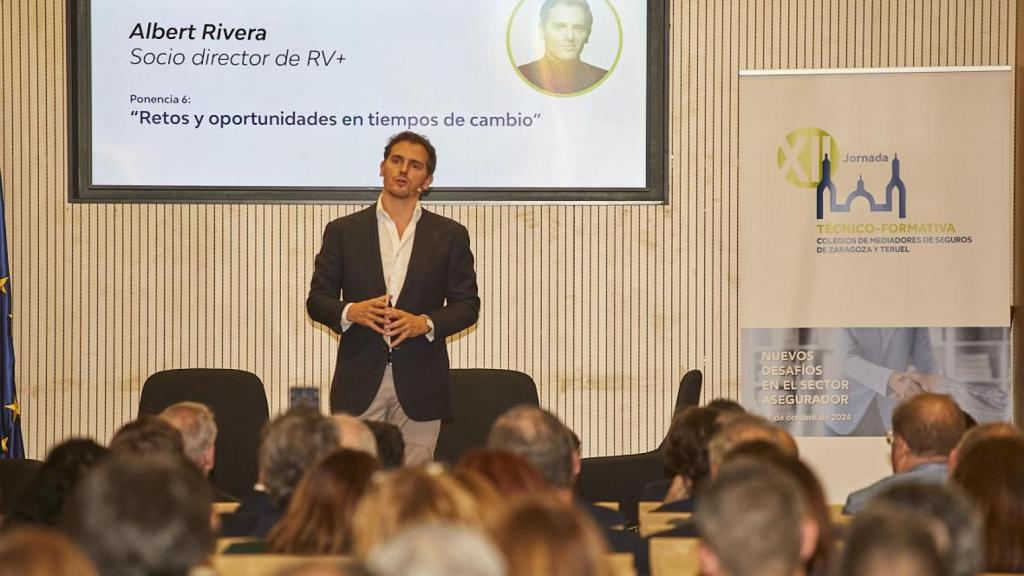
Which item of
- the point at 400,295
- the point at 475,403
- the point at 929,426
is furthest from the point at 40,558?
the point at 475,403

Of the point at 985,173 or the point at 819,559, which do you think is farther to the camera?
the point at 985,173

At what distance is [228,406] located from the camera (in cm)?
616

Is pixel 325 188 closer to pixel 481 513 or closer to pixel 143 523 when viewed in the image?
pixel 481 513

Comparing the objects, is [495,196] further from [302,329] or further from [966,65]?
[966,65]

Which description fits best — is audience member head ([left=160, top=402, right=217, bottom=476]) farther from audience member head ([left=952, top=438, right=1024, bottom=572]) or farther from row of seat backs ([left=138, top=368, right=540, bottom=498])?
audience member head ([left=952, top=438, right=1024, bottom=572])

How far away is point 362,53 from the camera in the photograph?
701 cm

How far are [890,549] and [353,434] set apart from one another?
2091mm

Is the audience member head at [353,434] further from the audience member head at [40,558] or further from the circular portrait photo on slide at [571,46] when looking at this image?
the circular portrait photo on slide at [571,46]

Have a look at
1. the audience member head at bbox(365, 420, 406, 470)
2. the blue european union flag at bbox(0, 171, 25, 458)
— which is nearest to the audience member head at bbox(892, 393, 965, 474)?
the audience member head at bbox(365, 420, 406, 470)

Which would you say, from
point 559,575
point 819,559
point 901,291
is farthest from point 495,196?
point 559,575

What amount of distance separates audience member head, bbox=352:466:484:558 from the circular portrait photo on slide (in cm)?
473

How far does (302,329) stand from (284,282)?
10.2 inches

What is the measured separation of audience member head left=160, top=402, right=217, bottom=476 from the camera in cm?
437

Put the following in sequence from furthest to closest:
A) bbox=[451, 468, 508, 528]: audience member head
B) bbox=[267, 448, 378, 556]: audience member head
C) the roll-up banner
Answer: the roll-up banner → bbox=[267, 448, 378, 556]: audience member head → bbox=[451, 468, 508, 528]: audience member head
